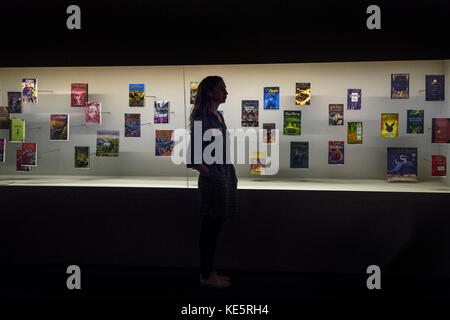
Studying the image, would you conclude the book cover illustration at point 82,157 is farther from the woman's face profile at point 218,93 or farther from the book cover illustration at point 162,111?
the woman's face profile at point 218,93

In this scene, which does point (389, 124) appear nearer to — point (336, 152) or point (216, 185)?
point (336, 152)

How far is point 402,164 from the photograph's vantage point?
10.7 feet

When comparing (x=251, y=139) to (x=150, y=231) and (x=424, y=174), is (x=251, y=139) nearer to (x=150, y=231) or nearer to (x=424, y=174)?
(x=150, y=231)

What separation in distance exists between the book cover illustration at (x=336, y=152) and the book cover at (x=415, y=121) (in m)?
0.53

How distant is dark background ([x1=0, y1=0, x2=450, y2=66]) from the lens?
2938 millimetres

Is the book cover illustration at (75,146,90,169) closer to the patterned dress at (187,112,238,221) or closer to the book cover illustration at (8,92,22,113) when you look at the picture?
the book cover illustration at (8,92,22,113)

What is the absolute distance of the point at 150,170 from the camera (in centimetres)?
352

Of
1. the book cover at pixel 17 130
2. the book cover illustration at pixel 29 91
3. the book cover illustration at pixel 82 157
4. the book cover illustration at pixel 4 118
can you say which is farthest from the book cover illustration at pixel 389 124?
the book cover illustration at pixel 4 118

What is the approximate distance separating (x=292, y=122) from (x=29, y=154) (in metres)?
2.26

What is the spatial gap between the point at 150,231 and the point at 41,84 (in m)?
1.58

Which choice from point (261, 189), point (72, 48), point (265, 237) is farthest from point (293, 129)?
point (72, 48)

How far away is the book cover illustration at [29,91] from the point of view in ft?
11.5

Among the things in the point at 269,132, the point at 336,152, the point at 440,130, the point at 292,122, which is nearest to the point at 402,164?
the point at 440,130

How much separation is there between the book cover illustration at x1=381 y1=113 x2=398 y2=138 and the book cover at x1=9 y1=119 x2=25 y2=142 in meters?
3.00
